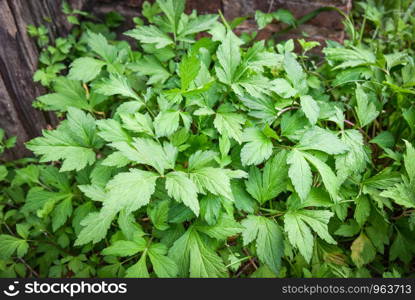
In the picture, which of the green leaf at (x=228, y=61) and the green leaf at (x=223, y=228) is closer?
the green leaf at (x=223, y=228)

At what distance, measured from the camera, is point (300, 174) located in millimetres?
1376

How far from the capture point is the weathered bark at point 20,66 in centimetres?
185

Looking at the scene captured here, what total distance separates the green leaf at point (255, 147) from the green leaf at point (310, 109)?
0.22 metres

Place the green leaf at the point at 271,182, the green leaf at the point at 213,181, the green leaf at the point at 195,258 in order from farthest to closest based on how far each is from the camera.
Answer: the green leaf at the point at 271,182 → the green leaf at the point at 195,258 → the green leaf at the point at 213,181

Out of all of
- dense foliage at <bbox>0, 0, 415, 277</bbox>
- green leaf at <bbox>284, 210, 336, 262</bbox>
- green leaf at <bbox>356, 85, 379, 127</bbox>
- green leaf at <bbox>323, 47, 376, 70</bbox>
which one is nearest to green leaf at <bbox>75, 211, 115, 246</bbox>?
dense foliage at <bbox>0, 0, 415, 277</bbox>

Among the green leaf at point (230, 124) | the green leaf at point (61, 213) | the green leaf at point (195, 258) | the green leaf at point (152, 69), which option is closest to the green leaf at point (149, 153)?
the green leaf at point (230, 124)

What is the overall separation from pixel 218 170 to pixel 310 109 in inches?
21.2

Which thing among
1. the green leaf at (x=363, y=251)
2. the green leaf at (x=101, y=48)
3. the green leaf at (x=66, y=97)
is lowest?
the green leaf at (x=363, y=251)

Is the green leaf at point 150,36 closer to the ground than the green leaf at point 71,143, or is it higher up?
higher up

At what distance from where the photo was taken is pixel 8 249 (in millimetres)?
1734

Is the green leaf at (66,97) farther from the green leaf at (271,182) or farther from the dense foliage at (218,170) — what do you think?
the green leaf at (271,182)

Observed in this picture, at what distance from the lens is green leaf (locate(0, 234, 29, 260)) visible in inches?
68.1

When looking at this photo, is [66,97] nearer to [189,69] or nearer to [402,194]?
[189,69]

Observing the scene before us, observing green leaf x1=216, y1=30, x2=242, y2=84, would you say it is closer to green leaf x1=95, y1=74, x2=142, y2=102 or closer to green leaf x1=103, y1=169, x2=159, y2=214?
green leaf x1=95, y1=74, x2=142, y2=102
